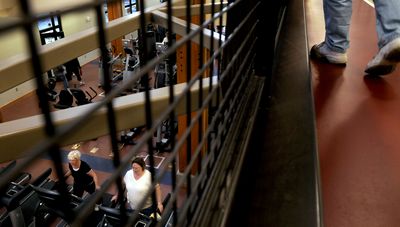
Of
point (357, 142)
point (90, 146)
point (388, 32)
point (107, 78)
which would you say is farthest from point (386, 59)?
point (90, 146)

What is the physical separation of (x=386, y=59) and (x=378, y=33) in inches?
6.6

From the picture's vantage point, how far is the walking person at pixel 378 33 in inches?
49.8

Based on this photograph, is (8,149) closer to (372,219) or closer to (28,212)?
(372,219)

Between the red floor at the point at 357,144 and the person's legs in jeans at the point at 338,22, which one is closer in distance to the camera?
the red floor at the point at 357,144

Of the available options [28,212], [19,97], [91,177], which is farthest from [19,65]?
[19,97]

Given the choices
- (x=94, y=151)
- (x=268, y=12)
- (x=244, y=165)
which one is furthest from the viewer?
(x=94, y=151)

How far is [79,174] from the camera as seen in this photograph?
3.78 m

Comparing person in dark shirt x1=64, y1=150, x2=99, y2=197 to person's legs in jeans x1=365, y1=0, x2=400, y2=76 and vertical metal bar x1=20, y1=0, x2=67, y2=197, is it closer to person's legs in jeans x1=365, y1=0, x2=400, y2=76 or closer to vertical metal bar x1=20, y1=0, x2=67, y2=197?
person's legs in jeans x1=365, y1=0, x2=400, y2=76

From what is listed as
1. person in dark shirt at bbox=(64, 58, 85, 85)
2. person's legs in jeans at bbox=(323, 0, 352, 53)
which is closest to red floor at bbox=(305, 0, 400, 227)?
person's legs in jeans at bbox=(323, 0, 352, 53)

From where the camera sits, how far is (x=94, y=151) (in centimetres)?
578

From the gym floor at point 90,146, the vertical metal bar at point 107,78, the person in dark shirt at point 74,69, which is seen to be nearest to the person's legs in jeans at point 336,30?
the vertical metal bar at point 107,78

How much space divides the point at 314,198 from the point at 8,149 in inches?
27.9

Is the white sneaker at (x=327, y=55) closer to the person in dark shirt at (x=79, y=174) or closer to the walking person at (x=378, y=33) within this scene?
the walking person at (x=378, y=33)

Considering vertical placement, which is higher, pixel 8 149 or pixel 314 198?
pixel 8 149
